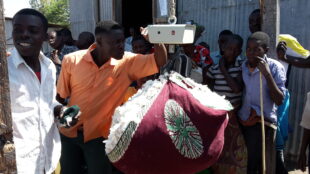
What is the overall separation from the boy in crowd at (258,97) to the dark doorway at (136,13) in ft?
21.5

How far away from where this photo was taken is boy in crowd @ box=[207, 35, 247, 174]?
279 centimetres

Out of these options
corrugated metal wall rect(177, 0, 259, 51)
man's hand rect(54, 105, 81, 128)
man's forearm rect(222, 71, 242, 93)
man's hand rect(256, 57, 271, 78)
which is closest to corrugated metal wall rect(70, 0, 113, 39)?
corrugated metal wall rect(177, 0, 259, 51)

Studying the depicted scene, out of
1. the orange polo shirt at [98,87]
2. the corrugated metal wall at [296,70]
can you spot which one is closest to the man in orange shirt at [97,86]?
the orange polo shirt at [98,87]

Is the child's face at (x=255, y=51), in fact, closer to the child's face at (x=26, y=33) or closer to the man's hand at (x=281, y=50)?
the man's hand at (x=281, y=50)

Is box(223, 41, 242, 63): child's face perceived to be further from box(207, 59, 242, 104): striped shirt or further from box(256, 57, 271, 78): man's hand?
box(256, 57, 271, 78): man's hand

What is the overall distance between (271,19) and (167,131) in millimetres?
1469

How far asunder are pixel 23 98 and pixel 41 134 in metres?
0.25

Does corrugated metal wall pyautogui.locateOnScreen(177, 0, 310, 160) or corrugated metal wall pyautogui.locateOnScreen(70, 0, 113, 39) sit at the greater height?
corrugated metal wall pyautogui.locateOnScreen(70, 0, 113, 39)

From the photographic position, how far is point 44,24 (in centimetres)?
195

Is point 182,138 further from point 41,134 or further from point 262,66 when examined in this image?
point 262,66

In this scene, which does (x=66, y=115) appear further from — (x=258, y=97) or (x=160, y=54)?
(x=258, y=97)

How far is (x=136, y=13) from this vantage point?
962cm

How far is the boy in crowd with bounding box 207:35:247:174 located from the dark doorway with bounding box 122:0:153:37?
6.25 metres

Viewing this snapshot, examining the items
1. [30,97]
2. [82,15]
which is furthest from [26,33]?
[82,15]
